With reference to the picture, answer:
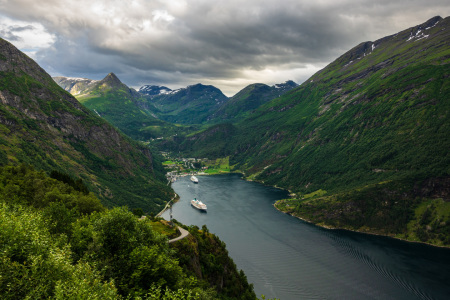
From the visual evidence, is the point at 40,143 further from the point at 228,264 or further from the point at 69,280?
the point at 69,280

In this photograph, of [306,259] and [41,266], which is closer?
[41,266]

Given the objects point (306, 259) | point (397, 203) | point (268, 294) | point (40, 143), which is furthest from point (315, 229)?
point (40, 143)

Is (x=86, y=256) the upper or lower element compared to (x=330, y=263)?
upper

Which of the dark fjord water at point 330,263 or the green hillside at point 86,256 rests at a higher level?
the green hillside at point 86,256

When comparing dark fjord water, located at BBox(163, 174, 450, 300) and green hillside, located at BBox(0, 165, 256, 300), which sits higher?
green hillside, located at BBox(0, 165, 256, 300)

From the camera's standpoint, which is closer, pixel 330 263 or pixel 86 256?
pixel 86 256

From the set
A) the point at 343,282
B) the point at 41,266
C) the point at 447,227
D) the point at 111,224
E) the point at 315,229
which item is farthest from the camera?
the point at 315,229

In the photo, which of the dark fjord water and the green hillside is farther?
the dark fjord water

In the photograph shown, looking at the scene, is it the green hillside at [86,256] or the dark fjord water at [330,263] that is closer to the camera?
the green hillside at [86,256]
